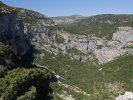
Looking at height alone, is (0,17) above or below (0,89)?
above

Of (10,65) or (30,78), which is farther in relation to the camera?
(10,65)

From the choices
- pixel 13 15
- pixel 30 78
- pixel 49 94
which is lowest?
pixel 49 94

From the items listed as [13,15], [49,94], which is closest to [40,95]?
[49,94]

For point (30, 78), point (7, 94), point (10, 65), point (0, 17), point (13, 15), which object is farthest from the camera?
point (13, 15)

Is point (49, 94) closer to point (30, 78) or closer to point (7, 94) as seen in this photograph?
point (30, 78)

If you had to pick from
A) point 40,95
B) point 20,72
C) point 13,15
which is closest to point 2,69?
point 20,72

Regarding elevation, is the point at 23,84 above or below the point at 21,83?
below

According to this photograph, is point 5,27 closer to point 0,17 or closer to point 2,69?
point 0,17

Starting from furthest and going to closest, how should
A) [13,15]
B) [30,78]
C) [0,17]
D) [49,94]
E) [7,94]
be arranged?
[13,15]
[0,17]
[49,94]
[30,78]
[7,94]

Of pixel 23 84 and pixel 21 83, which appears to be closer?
pixel 21 83
